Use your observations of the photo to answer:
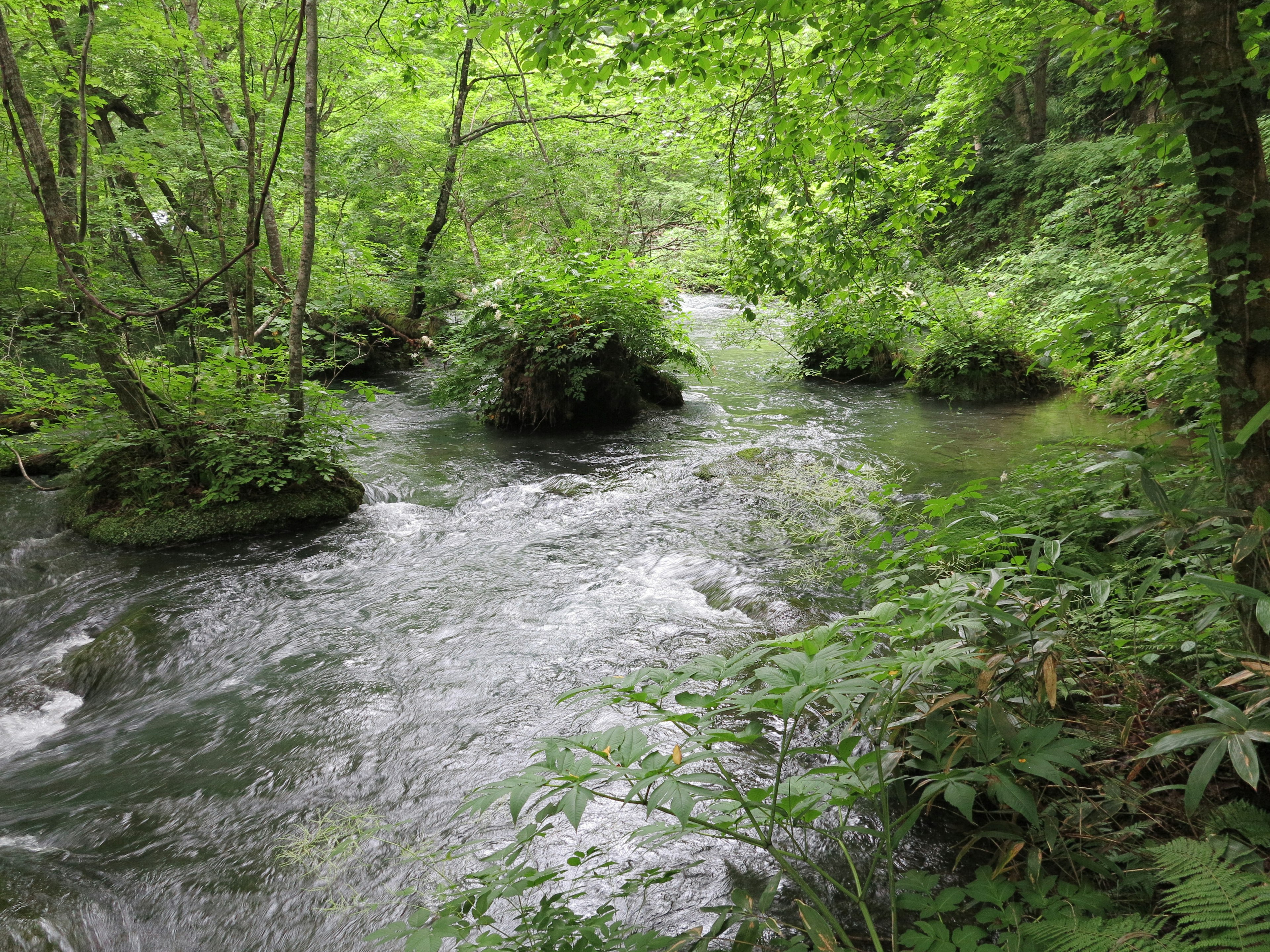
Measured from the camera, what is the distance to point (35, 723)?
13.4 feet

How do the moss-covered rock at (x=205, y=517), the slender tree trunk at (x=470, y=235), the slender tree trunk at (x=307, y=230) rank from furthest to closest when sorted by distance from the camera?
the slender tree trunk at (x=470, y=235), the moss-covered rock at (x=205, y=517), the slender tree trunk at (x=307, y=230)

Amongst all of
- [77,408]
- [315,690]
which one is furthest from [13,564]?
[315,690]

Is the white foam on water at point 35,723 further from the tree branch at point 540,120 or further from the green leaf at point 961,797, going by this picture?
the tree branch at point 540,120

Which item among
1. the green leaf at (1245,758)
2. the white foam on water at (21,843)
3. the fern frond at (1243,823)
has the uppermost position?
the green leaf at (1245,758)

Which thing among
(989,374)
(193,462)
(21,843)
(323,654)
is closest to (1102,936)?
(21,843)

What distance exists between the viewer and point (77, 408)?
6164 mm

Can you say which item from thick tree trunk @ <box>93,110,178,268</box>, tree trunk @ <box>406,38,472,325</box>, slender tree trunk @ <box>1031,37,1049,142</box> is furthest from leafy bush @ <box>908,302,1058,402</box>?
thick tree trunk @ <box>93,110,178,268</box>

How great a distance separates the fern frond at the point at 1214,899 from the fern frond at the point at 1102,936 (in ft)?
0.17

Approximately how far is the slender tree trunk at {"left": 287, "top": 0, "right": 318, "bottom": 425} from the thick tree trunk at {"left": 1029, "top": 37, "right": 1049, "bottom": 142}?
55.4 feet

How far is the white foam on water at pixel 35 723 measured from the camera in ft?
12.7

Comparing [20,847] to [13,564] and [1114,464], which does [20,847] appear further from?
[1114,464]

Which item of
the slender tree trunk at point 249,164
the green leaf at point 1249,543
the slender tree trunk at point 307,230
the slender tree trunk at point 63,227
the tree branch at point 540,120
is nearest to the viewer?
the green leaf at point 1249,543

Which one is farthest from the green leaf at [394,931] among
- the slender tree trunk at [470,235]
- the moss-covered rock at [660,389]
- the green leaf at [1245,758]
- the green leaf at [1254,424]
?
the slender tree trunk at [470,235]

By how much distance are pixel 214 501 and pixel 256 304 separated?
21.9ft
